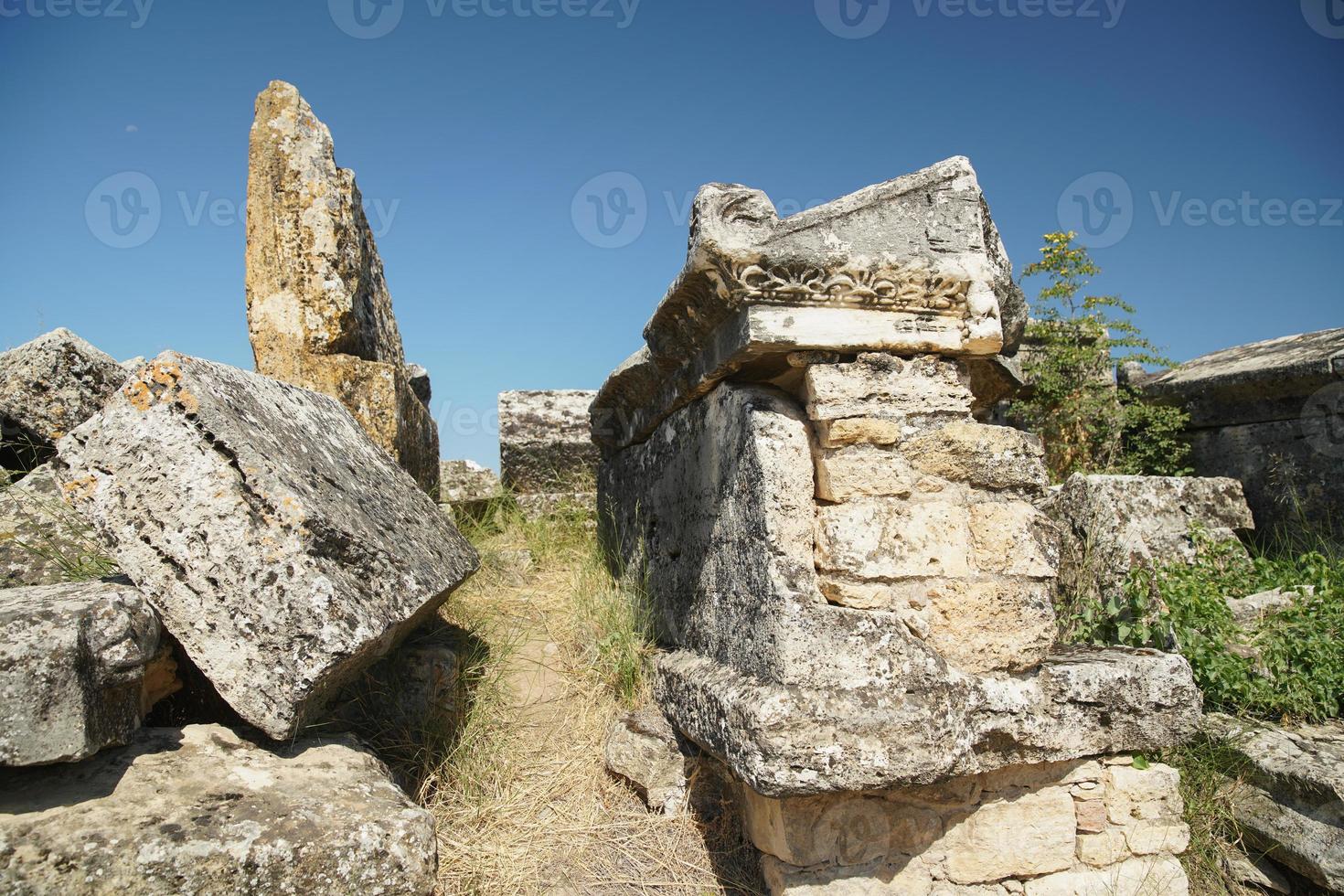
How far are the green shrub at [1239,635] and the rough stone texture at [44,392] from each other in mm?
4331

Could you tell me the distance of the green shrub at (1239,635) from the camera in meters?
3.06

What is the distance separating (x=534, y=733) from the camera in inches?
132

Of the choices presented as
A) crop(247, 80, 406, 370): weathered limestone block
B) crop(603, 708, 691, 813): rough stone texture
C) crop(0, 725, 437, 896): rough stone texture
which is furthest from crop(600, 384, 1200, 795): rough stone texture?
crop(247, 80, 406, 370): weathered limestone block

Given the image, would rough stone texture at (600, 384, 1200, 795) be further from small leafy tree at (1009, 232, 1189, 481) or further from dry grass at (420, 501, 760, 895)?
small leafy tree at (1009, 232, 1189, 481)

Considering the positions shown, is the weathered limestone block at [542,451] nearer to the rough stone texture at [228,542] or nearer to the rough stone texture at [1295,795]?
the rough stone texture at [228,542]

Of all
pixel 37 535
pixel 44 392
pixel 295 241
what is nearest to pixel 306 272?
pixel 295 241

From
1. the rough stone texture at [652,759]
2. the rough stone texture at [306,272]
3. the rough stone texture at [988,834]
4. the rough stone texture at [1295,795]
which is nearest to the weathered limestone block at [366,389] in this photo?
the rough stone texture at [306,272]

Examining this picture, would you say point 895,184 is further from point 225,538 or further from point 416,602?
point 225,538

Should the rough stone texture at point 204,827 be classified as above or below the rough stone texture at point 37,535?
below

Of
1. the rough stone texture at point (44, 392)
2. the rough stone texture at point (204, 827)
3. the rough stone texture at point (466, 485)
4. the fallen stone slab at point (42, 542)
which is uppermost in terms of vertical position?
the rough stone texture at point (44, 392)

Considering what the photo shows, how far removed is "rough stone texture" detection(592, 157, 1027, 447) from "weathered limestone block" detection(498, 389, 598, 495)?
319 cm

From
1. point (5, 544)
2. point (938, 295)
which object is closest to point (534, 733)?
point (5, 544)

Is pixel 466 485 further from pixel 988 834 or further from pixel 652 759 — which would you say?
pixel 988 834

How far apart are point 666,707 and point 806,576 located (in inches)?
38.5
